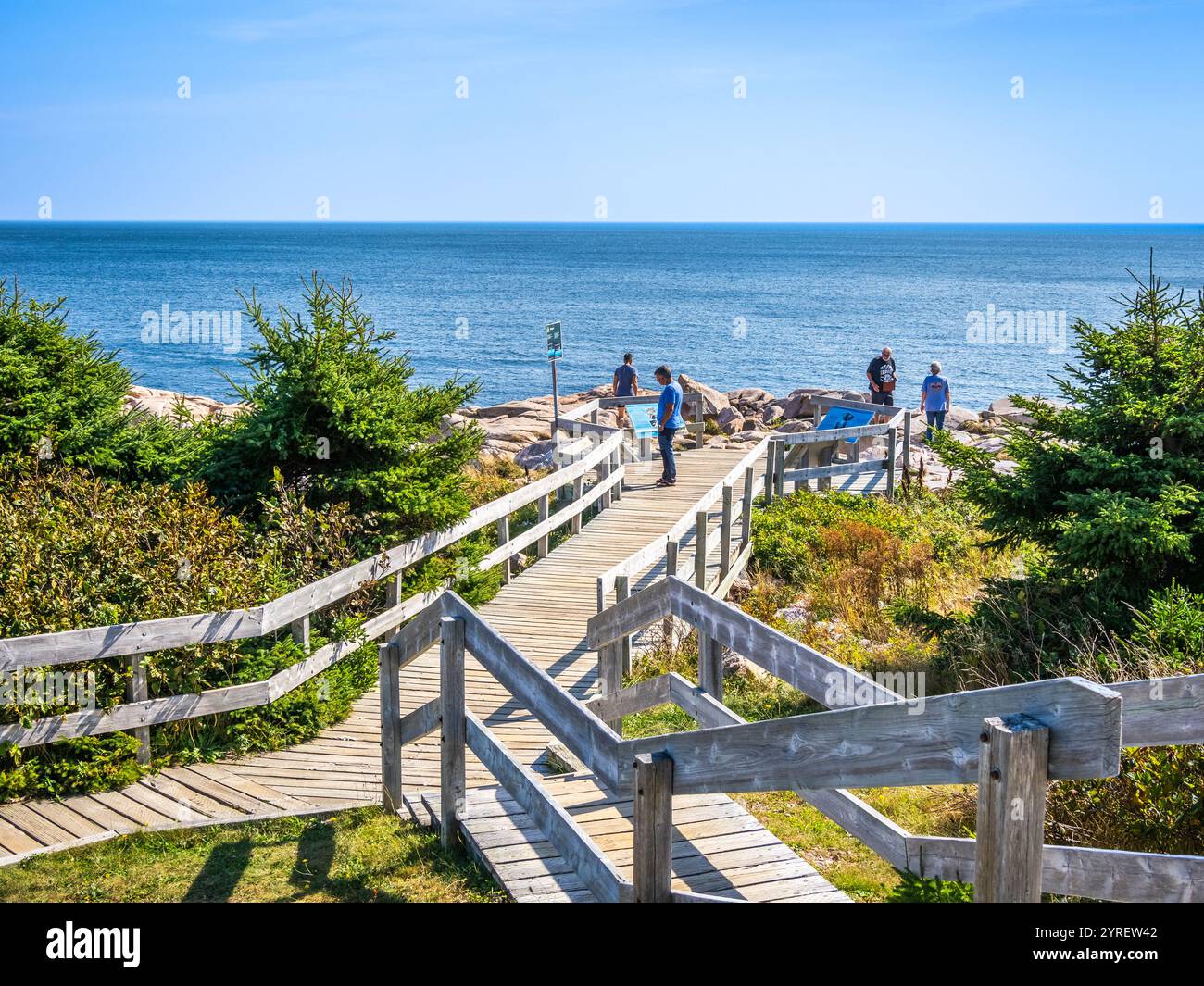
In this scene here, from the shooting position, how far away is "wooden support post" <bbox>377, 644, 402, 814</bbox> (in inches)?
270

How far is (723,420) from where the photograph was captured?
100 ft

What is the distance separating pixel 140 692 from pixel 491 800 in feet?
9.38

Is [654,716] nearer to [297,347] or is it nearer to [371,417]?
[371,417]

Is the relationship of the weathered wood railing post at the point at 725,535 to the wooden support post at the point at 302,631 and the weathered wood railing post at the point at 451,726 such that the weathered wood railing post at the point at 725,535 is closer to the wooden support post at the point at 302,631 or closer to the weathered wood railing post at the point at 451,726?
the wooden support post at the point at 302,631

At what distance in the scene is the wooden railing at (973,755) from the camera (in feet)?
9.21

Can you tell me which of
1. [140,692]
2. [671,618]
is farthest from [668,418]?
[140,692]

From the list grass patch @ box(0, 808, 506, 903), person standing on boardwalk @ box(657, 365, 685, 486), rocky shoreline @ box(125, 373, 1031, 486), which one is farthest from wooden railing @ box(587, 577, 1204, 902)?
rocky shoreline @ box(125, 373, 1031, 486)

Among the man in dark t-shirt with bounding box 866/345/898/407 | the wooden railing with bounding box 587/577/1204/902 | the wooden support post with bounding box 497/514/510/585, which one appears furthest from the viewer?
the man in dark t-shirt with bounding box 866/345/898/407

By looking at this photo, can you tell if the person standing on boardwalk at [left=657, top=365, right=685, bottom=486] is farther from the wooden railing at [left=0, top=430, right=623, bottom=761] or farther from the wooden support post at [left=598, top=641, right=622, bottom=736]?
the wooden support post at [left=598, top=641, right=622, bottom=736]

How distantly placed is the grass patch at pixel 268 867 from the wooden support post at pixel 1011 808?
293 centimetres

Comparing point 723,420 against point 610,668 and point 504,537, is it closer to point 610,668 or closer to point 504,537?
point 504,537

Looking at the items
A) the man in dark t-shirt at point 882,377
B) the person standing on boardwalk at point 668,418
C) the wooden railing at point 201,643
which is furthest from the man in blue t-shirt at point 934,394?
the wooden railing at point 201,643

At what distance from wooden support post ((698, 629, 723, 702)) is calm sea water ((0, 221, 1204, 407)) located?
8336mm
